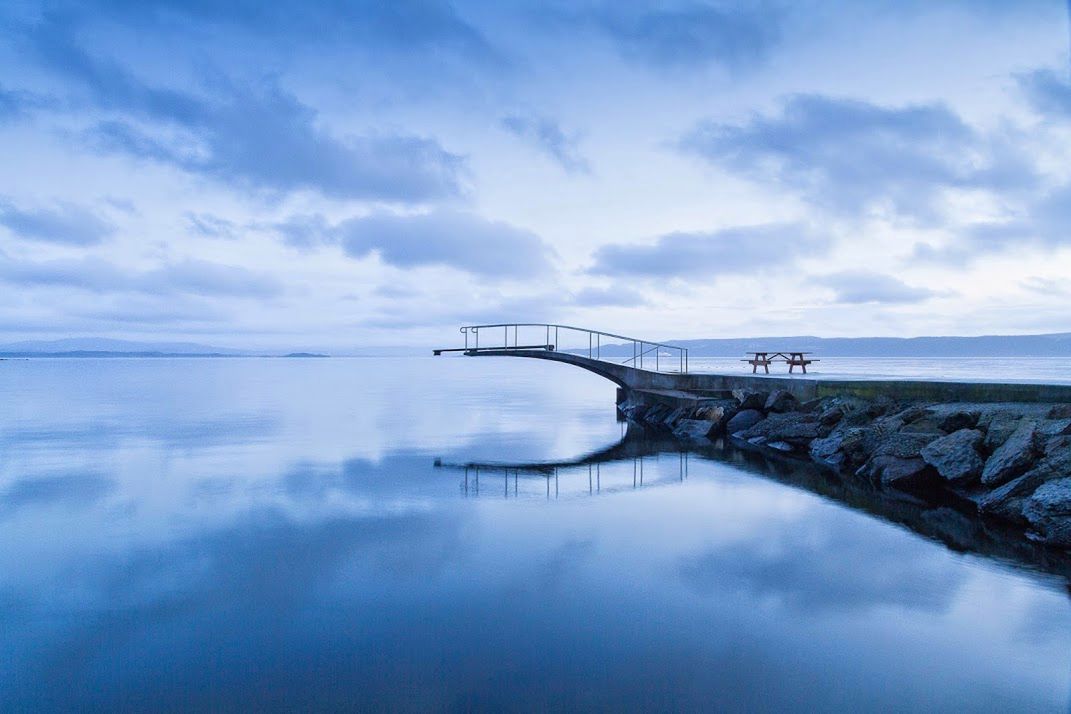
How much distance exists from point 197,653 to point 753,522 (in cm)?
767

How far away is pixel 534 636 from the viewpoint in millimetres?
6129

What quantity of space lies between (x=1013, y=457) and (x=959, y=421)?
2422 millimetres

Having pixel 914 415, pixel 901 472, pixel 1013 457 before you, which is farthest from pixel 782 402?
pixel 1013 457

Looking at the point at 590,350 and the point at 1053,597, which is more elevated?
the point at 590,350

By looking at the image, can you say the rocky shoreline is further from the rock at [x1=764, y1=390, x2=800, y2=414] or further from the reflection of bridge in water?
the reflection of bridge in water

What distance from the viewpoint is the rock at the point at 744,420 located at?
1872 cm

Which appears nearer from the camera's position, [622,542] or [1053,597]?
[1053,597]

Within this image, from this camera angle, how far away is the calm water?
17.2ft

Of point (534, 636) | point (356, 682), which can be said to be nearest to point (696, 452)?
point (534, 636)

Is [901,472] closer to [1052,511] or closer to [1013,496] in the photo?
[1013,496]

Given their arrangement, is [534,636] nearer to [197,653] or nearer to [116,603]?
[197,653]

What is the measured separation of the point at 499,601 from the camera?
7.05 metres

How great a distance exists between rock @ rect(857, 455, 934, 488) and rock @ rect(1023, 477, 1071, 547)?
8.54ft

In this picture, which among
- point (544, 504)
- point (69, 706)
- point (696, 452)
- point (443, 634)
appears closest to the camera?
point (69, 706)
